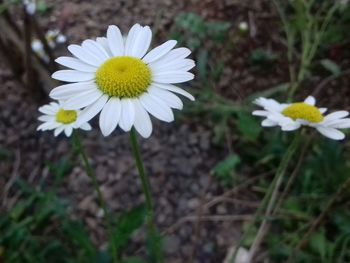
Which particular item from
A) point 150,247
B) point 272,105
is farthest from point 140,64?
point 150,247

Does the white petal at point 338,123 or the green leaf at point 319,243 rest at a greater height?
the white petal at point 338,123

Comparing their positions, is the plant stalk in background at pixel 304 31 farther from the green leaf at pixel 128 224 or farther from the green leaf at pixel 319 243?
the green leaf at pixel 128 224

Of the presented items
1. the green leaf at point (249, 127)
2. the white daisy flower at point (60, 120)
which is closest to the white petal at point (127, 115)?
the white daisy flower at point (60, 120)

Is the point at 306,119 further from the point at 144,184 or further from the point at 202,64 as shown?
the point at 202,64

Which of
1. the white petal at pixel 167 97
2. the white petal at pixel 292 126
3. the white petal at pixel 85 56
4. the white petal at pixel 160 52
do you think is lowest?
the white petal at pixel 292 126

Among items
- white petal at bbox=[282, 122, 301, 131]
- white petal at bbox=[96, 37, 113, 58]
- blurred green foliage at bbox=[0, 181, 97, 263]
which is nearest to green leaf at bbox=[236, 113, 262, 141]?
blurred green foliage at bbox=[0, 181, 97, 263]

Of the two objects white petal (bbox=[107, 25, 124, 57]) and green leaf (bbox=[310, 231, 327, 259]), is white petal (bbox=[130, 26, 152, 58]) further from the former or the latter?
green leaf (bbox=[310, 231, 327, 259])

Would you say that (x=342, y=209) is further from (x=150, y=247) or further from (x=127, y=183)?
(x=127, y=183)
